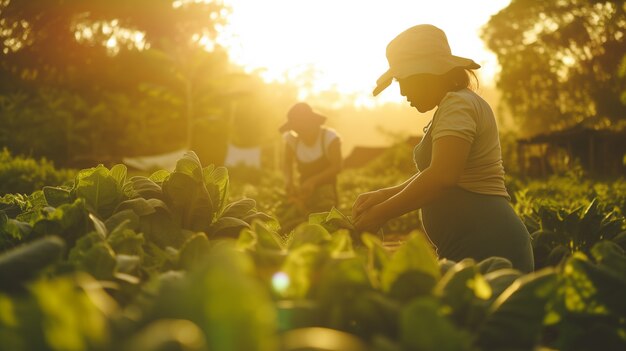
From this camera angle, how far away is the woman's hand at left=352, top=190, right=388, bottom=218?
9.04 feet

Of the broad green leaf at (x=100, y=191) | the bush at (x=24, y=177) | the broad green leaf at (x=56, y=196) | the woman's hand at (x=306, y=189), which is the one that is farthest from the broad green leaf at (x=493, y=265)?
the bush at (x=24, y=177)

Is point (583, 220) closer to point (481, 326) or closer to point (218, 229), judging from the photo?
point (218, 229)

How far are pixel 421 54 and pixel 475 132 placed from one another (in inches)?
19.5

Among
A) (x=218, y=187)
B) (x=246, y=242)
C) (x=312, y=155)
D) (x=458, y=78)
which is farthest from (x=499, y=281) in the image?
(x=312, y=155)

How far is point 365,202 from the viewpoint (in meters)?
2.76

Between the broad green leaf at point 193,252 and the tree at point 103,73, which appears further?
the tree at point 103,73

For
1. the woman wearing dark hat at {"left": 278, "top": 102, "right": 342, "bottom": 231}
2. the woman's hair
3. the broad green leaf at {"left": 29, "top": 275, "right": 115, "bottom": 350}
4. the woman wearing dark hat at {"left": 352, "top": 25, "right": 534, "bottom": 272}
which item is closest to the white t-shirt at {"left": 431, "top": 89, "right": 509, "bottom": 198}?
the woman wearing dark hat at {"left": 352, "top": 25, "right": 534, "bottom": 272}

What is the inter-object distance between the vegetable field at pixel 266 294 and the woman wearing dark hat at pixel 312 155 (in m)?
5.49

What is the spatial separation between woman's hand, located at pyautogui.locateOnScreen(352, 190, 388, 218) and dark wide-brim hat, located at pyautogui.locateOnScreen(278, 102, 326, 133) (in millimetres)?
4708

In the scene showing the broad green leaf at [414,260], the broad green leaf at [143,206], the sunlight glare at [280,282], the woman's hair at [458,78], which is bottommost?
the sunlight glare at [280,282]

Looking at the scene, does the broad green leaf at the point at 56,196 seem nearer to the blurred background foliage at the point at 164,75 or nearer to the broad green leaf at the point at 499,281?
the broad green leaf at the point at 499,281

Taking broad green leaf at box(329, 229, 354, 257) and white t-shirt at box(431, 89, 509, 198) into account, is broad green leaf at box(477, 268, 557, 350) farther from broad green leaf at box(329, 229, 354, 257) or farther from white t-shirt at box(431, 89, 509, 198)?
white t-shirt at box(431, 89, 509, 198)

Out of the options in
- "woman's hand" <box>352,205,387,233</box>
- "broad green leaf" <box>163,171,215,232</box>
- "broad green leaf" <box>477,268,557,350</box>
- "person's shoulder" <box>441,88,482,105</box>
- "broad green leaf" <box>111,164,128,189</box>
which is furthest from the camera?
"person's shoulder" <box>441,88,482,105</box>

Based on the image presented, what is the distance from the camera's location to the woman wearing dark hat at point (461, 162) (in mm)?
2744
